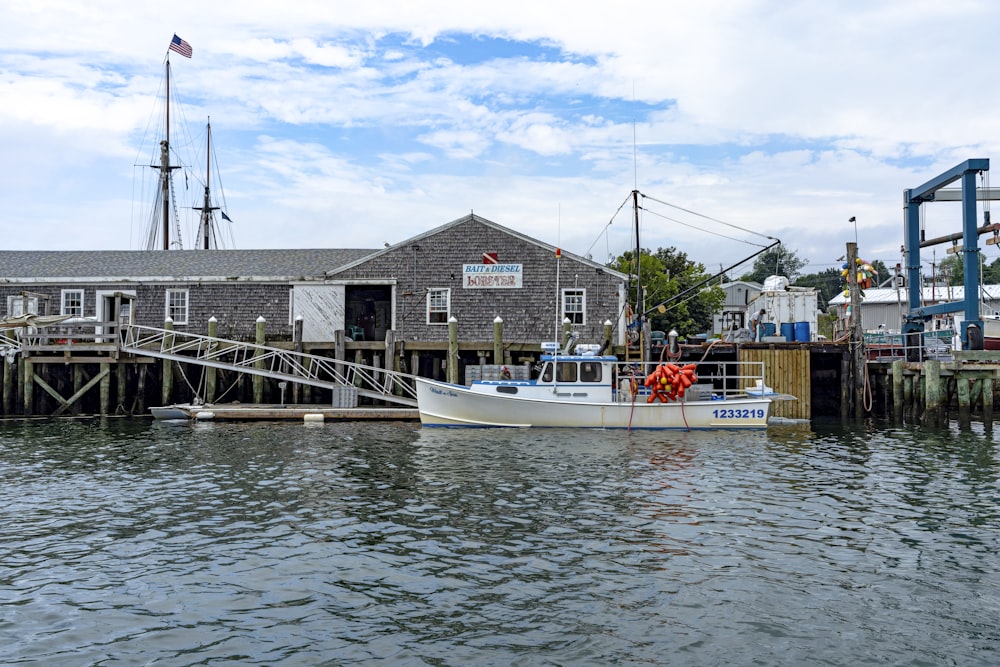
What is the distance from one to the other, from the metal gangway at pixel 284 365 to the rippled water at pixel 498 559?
8061 millimetres

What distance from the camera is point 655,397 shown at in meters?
23.1

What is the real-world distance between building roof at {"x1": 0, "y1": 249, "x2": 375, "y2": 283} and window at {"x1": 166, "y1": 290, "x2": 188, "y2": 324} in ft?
2.06

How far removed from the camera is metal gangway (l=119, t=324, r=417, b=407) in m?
26.3

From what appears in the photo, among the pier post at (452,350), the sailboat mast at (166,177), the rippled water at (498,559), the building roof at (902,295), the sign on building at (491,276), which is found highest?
the sailboat mast at (166,177)

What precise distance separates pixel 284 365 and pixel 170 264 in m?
8.83

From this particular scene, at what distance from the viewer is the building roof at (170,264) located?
104 ft

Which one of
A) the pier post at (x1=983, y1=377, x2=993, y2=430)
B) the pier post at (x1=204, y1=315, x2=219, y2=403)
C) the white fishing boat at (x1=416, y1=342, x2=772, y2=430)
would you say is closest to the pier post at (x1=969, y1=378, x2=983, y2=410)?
A: the pier post at (x1=983, y1=377, x2=993, y2=430)

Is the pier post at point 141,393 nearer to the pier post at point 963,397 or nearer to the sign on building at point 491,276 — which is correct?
the sign on building at point 491,276

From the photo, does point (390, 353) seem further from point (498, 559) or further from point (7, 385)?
point (498, 559)

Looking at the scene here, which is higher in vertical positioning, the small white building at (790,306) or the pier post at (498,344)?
the small white building at (790,306)

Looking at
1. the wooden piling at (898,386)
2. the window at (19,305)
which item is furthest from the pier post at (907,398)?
the window at (19,305)

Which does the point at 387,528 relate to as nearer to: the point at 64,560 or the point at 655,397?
the point at 64,560

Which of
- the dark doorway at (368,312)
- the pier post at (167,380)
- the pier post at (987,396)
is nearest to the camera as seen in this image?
the pier post at (987,396)

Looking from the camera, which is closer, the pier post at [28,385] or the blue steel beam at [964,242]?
the pier post at [28,385]
